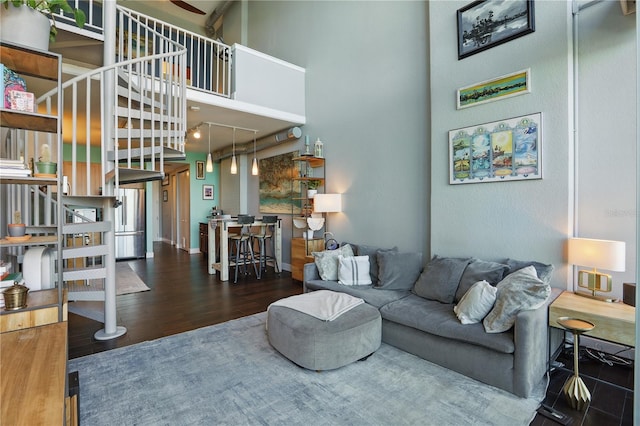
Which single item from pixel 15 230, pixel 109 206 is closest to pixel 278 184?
pixel 109 206

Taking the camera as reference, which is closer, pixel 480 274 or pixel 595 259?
pixel 595 259

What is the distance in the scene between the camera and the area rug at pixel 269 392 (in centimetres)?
186

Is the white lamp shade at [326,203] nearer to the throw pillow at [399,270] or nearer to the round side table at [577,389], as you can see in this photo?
the throw pillow at [399,270]

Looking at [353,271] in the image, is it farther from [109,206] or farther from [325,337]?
[109,206]

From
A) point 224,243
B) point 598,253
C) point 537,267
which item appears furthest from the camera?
point 224,243

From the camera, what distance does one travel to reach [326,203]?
4645mm

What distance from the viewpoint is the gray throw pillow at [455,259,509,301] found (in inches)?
106

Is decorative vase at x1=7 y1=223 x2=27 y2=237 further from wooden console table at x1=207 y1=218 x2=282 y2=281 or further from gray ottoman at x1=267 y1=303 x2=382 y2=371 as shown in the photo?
wooden console table at x1=207 y1=218 x2=282 y2=281

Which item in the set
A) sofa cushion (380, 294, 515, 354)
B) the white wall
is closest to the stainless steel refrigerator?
the white wall

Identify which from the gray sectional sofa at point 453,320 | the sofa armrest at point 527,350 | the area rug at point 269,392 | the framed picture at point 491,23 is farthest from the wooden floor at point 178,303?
the framed picture at point 491,23

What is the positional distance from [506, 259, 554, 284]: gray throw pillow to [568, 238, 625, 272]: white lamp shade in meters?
0.18

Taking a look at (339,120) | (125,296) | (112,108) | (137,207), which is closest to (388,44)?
(339,120)

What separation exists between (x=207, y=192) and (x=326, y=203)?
16.0 ft

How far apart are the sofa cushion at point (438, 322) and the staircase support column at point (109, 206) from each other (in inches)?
103
